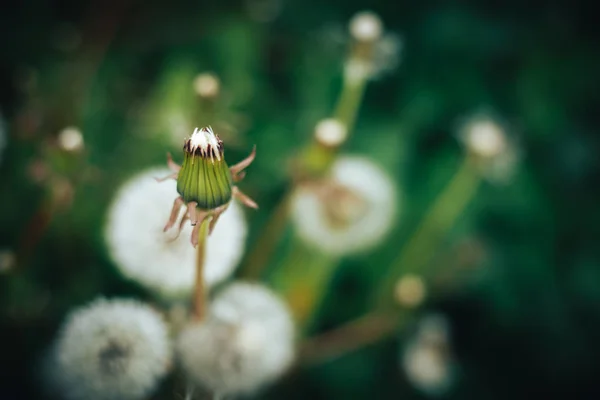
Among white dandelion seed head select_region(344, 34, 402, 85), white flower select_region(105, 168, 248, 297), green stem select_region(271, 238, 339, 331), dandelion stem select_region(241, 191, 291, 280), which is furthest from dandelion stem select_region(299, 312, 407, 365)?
white dandelion seed head select_region(344, 34, 402, 85)

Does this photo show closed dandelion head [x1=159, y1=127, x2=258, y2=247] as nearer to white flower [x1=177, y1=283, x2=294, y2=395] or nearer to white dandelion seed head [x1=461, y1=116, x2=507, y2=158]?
white flower [x1=177, y1=283, x2=294, y2=395]

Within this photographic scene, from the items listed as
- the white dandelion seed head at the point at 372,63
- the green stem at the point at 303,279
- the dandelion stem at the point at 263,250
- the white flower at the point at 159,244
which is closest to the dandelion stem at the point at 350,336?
the green stem at the point at 303,279

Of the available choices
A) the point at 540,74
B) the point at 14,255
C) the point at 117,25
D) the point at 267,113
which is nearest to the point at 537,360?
the point at 540,74

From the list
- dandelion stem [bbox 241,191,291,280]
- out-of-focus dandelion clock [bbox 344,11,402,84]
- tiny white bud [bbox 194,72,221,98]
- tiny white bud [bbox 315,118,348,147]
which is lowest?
dandelion stem [bbox 241,191,291,280]

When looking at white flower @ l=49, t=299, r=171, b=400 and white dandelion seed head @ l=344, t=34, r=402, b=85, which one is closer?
white flower @ l=49, t=299, r=171, b=400

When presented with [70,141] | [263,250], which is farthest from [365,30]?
[70,141]

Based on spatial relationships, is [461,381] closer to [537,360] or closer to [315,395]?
[537,360]
